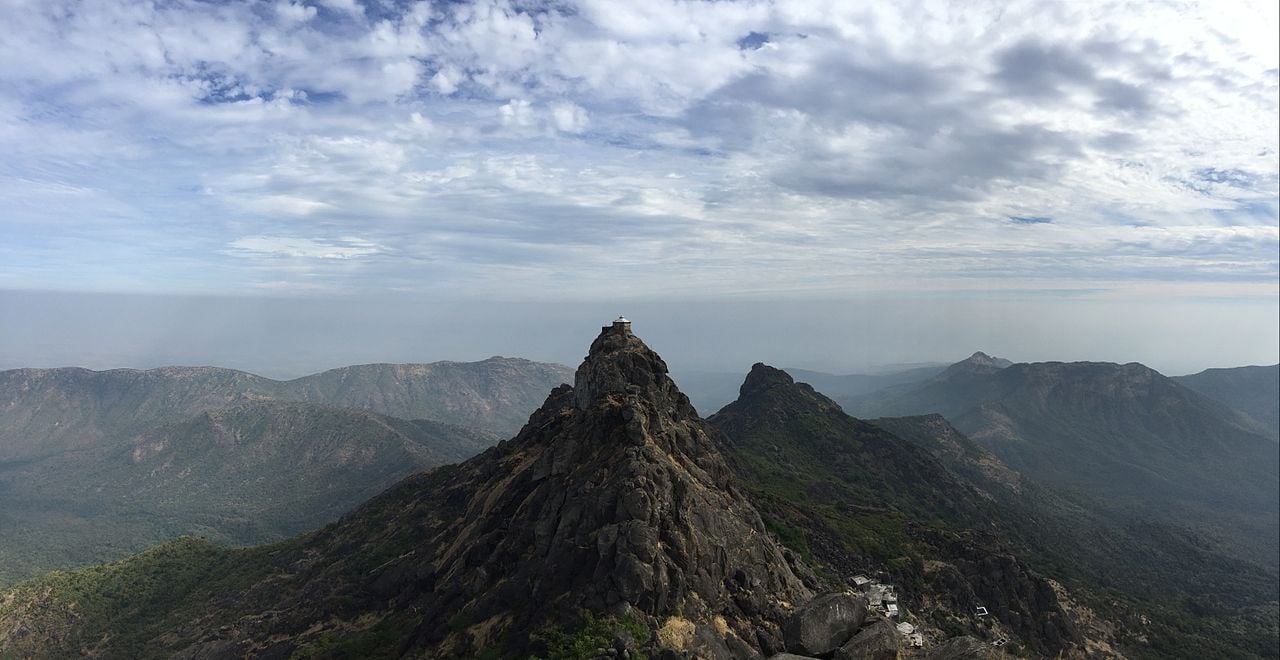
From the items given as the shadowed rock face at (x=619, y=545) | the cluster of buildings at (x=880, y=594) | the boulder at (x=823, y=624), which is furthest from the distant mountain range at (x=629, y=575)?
the cluster of buildings at (x=880, y=594)

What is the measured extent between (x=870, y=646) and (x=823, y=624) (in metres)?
2.43

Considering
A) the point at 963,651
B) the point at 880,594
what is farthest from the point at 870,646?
the point at 880,594

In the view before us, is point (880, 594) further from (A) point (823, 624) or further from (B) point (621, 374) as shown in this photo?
(A) point (823, 624)

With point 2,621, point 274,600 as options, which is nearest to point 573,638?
point 274,600

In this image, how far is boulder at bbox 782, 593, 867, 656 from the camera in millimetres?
29406

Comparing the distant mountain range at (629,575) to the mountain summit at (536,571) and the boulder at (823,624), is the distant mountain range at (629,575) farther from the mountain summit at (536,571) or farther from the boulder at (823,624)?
the mountain summit at (536,571)

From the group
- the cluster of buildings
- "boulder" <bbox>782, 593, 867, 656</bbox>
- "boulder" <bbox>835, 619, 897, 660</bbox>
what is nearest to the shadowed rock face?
"boulder" <bbox>782, 593, 867, 656</bbox>

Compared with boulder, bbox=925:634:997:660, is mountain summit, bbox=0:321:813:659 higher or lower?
lower

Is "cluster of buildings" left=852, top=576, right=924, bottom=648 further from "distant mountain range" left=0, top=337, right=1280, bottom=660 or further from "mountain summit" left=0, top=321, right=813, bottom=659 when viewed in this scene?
"mountain summit" left=0, top=321, right=813, bottom=659

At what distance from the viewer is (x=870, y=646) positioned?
92.7 ft

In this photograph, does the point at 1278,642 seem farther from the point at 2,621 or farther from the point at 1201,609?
the point at 2,621

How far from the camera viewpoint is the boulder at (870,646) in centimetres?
2798

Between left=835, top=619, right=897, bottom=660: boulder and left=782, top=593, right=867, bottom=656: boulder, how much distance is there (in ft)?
2.36

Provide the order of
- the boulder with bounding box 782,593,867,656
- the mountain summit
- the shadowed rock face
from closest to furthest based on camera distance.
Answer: the boulder with bounding box 782,593,867,656 → the shadowed rock face → the mountain summit
